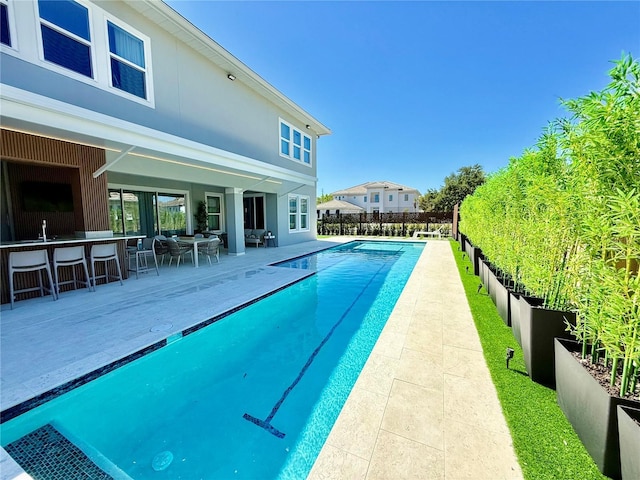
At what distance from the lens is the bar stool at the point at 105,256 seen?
6.15 meters

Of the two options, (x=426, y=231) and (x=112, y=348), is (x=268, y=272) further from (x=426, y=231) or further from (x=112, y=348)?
(x=426, y=231)

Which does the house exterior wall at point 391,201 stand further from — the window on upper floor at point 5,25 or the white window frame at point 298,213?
the window on upper floor at point 5,25

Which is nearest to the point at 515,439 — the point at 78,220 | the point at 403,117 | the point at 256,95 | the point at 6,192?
the point at 78,220

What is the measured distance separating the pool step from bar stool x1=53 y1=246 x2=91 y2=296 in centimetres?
446

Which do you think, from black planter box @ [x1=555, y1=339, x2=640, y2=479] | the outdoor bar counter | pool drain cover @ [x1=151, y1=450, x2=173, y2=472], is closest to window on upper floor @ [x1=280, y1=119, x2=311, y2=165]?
the outdoor bar counter

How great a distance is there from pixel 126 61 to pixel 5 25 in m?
2.15

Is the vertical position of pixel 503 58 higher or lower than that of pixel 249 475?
higher

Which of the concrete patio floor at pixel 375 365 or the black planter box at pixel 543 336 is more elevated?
the black planter box at pixel 543 336

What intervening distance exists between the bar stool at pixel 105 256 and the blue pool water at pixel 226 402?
13.1 ft

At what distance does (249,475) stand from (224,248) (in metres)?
12.0

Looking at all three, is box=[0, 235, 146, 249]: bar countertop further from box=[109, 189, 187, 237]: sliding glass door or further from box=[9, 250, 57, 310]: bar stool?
box=[109, 189, 187, 237]: sliding glass door

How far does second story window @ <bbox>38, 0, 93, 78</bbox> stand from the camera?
205 inches

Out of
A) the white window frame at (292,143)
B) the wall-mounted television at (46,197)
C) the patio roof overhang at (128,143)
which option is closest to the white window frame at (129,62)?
the patio roof overhang at (128,143)

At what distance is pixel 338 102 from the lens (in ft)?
64.0
